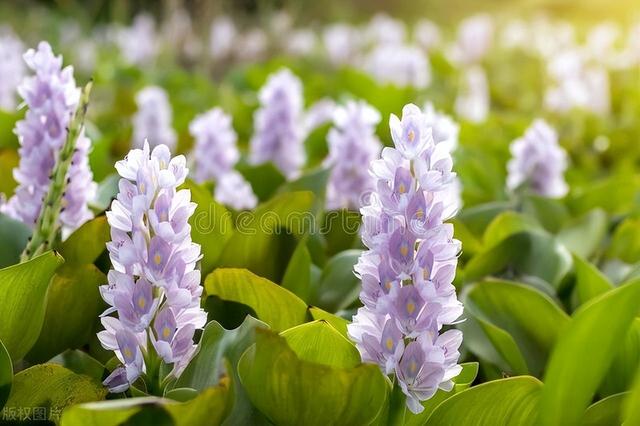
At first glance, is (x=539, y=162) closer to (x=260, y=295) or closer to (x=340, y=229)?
(x=340, y=229)

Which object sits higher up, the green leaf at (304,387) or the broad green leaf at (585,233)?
the green leaf at (304,387)

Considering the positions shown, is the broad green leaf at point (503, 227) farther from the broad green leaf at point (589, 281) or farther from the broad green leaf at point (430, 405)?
the broad green leaf at point (430, 405)

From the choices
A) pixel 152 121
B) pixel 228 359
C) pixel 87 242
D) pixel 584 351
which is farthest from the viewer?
pixel 152 121

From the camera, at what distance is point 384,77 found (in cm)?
564

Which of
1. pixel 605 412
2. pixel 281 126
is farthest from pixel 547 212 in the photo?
pixel 605 412

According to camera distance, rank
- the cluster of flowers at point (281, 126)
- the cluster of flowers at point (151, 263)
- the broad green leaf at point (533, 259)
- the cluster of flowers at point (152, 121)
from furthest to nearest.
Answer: the cluster of flowers at point (152, 121)
the cluster of flowers at point (281, 126)
the broad green leaf at point (533, 259)
the cluster of flowers at point (151, 263)

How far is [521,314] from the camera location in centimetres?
155

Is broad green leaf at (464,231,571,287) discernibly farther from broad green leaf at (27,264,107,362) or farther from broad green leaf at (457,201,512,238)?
broad green leaf at (27,264,107,362)

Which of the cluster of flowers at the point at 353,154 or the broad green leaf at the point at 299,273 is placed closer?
the broad green leaf at the point at 299,273

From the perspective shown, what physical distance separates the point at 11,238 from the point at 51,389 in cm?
45

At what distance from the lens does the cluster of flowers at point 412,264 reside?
1.05 metres

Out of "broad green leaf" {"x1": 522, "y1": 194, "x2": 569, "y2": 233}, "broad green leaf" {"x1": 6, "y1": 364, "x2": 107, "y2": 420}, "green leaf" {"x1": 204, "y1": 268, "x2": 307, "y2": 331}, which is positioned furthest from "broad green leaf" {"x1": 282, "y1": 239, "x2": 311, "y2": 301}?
"broad green leaf" {"x1": 522, "y1": 194, "x2": 569, "y2": 233}

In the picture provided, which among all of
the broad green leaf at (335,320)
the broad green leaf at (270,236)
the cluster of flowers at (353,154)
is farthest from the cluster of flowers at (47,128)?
the cluster of flowers at (353,154)

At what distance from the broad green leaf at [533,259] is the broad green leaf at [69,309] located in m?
0.76
